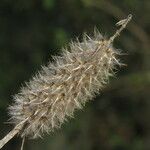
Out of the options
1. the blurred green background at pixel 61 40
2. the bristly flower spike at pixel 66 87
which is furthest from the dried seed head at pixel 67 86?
the blurred green background at pixel 61 40

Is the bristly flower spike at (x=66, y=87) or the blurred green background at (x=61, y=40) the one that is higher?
the blurred green background at (x=61, y=40)

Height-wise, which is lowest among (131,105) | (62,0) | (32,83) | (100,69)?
(100,69)

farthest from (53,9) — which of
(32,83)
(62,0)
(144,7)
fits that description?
(32,83)

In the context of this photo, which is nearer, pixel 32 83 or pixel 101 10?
pixel 32 83

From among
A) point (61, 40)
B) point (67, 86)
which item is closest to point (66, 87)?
point (67, 86)

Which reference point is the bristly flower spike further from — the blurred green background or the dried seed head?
the blurred green background

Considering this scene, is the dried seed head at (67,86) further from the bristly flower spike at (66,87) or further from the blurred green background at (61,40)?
the blurred green background at (61,40)

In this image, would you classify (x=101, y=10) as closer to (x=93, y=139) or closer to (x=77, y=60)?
(x=93, y=139)

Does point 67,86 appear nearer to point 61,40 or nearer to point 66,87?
point 66,87
